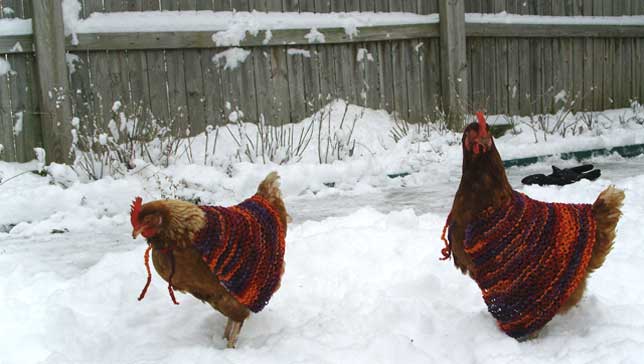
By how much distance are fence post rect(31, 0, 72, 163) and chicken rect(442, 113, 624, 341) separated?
4.43 metres

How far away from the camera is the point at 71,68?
5801 mm

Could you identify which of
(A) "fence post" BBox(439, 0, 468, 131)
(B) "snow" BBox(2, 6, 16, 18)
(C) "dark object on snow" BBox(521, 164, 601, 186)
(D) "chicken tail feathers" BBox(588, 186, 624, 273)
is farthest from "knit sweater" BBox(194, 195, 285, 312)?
(A) "fence post" BBox(439, 0, 468, 131)

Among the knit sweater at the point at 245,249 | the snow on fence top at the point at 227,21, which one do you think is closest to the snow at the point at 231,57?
the snow on fence top at the point at 227,21

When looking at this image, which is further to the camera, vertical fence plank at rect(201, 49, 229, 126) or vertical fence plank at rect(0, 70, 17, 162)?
vertical fence plank at rect(201, 49, 229, 126)

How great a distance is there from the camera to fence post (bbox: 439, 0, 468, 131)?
25.0 feet

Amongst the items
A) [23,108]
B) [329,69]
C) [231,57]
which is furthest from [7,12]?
[329,69]

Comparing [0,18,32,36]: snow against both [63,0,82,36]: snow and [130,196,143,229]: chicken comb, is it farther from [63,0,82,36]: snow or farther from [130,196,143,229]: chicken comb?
[130,196,143,229]: chicken comb

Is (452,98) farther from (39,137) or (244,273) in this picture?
(244,273)

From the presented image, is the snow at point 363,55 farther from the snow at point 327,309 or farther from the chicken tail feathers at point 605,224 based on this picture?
the chicken tail feathers at point 605,224

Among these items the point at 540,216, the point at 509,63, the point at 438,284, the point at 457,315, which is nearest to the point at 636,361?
the point at 540,216

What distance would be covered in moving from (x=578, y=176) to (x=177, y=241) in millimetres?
3630

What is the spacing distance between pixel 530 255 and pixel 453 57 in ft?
19.4

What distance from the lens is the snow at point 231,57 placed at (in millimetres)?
6516

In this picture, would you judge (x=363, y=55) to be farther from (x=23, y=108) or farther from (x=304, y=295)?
(x=304, y=295)
